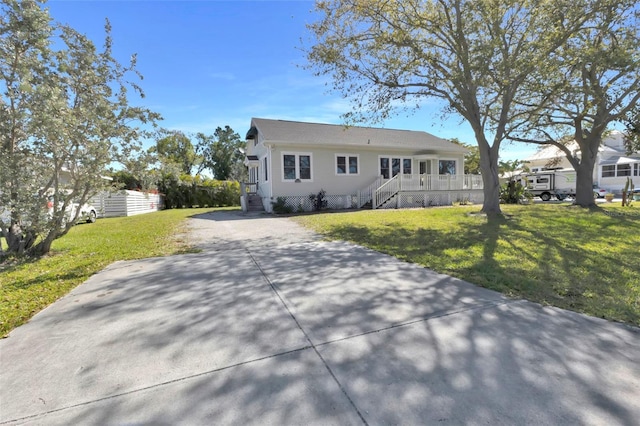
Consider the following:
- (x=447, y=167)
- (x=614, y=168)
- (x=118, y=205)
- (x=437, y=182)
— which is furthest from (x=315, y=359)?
(x=614, y=168)

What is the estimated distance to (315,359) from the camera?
8.24ft

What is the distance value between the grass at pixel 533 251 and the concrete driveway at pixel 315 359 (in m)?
0.61

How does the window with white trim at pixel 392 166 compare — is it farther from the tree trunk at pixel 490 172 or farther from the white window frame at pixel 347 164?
the tree trunk at pixel 490 172

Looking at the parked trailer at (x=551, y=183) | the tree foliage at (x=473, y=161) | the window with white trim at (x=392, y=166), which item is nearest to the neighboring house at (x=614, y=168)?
the parked trailer at (x=551, y=183)

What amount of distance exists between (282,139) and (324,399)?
15050mm

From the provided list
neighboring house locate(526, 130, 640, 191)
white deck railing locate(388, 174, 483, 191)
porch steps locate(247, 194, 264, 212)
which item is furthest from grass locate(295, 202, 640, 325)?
neighboring house locate(526, 130, 640, 191)

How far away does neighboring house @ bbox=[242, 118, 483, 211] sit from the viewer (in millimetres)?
16656

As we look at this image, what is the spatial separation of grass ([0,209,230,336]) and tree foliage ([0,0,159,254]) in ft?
2.46

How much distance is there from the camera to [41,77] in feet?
18.8

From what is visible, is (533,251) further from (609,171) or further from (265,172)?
(609,171)

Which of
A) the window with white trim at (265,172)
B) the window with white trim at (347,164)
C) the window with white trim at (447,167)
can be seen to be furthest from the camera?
the window with white trim at (447,167)

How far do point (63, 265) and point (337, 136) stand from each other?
1494 cm

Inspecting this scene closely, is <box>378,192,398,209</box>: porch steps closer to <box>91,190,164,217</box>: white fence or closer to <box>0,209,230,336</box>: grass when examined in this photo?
<box>0,209,230,336</box>: grass

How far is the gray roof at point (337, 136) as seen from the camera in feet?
54.9
